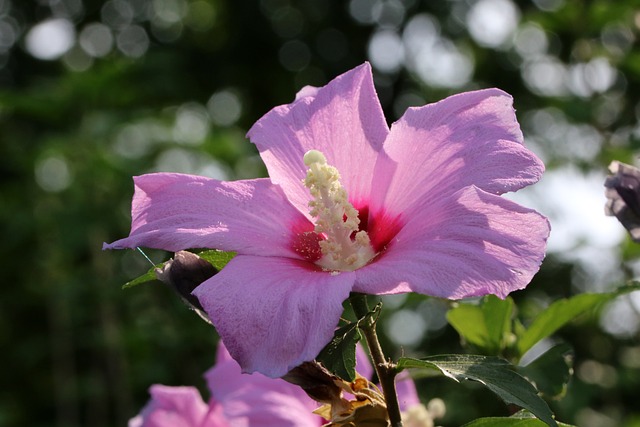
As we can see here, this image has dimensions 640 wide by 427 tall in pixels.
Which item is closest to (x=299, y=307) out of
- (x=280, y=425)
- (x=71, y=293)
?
(x=280, y=425)

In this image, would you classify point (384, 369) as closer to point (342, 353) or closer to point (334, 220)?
point (342, 353)

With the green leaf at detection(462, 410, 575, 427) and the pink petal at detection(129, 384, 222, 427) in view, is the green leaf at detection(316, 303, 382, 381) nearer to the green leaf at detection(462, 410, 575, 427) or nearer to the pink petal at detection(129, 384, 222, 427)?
the green leaf at detection(462, 410, 575, 427)

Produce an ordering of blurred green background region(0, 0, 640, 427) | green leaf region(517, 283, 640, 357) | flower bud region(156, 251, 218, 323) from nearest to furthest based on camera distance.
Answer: flower bud region(156, 251, 218, 323), green leaf region(517, 283, 640, 357), blurred green background region(0, 0, 640, 427)

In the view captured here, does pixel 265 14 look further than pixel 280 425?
Yes

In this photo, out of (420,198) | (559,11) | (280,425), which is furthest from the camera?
(559,11)

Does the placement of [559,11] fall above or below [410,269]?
below

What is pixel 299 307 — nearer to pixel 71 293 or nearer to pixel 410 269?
pixel 410 269

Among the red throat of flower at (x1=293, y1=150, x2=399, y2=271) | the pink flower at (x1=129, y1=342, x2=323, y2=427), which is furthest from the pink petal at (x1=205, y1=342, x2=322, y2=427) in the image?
the red throat of flower at (x1=293, y1=150, x2=399, y2=271)
